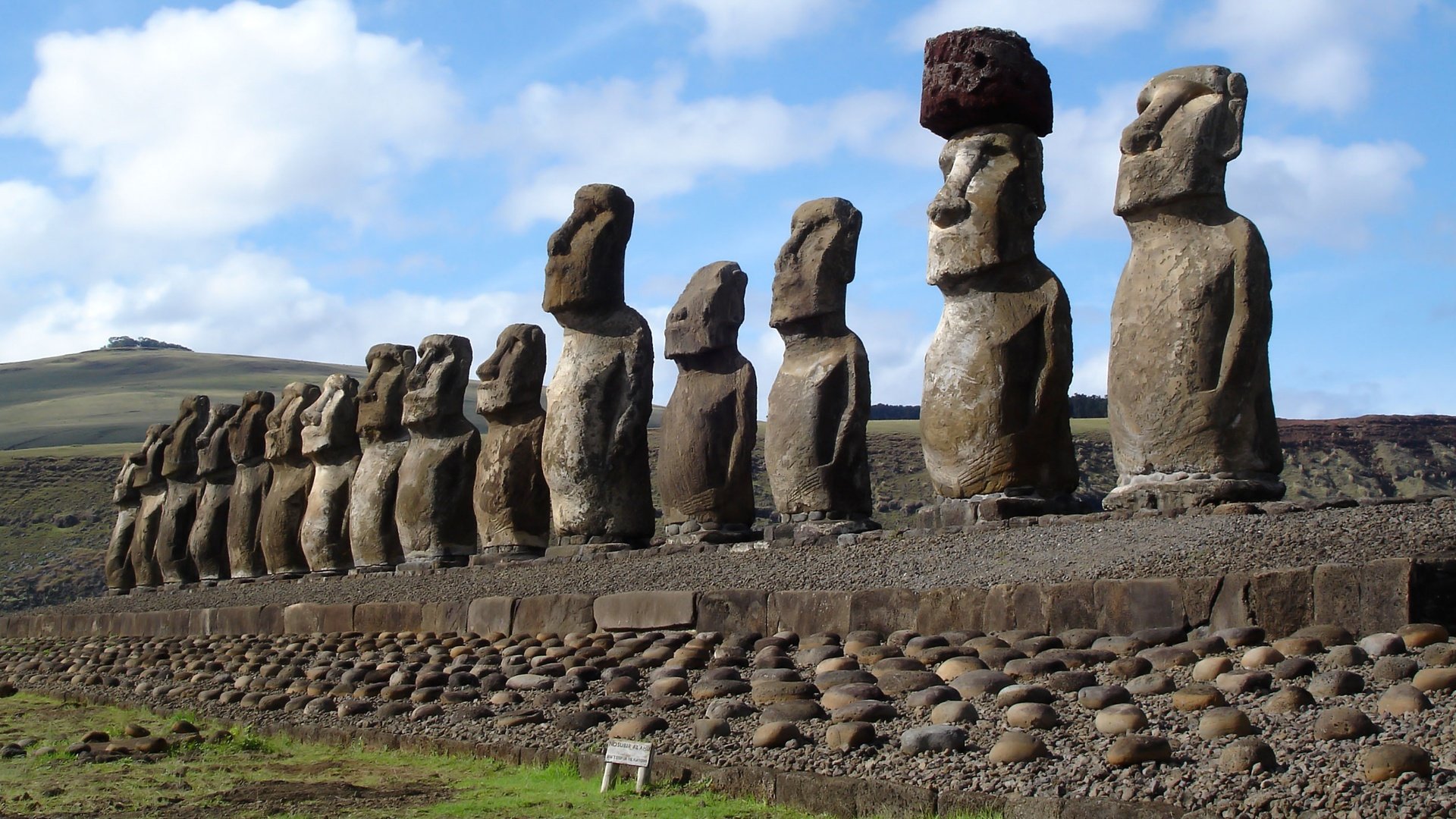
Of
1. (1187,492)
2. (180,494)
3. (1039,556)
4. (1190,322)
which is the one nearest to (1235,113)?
(1190,322)

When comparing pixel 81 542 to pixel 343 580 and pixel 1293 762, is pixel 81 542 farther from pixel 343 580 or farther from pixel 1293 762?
pixel 1293 762

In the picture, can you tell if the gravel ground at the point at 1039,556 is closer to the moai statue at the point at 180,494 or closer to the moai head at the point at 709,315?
the moai head at the point at 709,315

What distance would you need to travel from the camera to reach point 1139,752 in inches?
174

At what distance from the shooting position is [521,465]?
14.2m

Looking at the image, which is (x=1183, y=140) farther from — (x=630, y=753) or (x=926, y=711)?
(x=630, y=753)

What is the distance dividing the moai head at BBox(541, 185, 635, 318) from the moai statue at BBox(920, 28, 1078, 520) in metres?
3.94

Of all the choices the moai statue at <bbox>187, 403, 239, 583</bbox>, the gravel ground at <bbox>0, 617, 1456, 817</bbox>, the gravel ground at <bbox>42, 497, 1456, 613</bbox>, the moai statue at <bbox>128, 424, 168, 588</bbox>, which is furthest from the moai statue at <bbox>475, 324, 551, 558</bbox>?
the moai statue at <bbox>128, 424, 168, 588</bbox>

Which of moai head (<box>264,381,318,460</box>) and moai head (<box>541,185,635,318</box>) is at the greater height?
moai head (<box>541,185,635,318</box>)

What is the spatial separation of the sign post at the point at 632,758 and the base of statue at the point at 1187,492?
4.28 m

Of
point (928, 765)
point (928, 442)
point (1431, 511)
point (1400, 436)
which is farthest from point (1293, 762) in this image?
point (1400, 436)

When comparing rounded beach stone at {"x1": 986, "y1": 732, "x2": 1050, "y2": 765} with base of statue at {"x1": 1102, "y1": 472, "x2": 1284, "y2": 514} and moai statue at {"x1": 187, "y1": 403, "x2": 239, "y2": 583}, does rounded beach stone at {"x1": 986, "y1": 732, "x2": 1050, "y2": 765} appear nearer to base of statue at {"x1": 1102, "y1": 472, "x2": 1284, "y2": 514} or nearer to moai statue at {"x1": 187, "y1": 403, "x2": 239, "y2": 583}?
base of statue at {"x1": 1102, "y1": 472, "x2": 1284, "y2": 514}

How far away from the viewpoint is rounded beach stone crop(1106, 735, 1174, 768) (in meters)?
4.42

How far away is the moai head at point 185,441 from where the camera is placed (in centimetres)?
2109

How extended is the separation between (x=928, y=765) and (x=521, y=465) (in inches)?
384
